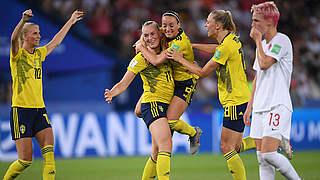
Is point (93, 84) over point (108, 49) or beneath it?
beneath

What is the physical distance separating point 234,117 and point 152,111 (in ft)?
3.51

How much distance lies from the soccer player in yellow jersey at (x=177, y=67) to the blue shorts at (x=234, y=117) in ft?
2.05

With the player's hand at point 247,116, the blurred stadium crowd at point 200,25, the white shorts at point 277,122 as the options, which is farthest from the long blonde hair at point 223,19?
the blurred stadium crowd at point 200,25

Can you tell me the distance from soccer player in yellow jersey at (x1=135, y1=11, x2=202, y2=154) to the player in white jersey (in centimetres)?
127

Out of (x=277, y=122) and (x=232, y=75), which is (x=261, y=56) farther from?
(x=232, y=75)

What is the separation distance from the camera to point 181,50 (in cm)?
666

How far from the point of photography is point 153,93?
21.9 ft

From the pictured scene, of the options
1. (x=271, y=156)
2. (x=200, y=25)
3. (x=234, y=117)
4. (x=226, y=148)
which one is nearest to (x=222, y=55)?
(x=234, y=117)

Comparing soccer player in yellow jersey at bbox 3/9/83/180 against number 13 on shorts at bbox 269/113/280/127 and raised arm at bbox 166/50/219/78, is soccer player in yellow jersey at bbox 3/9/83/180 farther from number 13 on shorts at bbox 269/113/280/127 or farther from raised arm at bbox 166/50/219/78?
number 13 on shorts at bbox 269/113/280/127

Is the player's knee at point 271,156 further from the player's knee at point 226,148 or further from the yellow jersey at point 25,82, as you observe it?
the yellow jersey at point 25,82

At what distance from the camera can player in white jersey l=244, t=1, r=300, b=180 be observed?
5.55 metres

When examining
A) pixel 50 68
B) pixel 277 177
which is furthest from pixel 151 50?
pixel 50 68

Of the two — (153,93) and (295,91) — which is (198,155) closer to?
(295,91)

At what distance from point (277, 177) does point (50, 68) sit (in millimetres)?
7765
